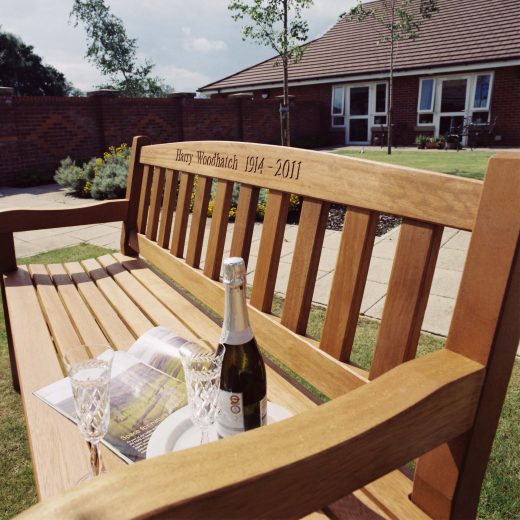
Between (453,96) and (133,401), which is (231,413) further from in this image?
(453,96)

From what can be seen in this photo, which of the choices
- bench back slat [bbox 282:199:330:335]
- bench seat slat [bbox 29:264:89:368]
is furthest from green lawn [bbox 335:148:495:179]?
bench back slat [bbox 282:199:330:335]

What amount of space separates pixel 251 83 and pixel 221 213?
21220mm

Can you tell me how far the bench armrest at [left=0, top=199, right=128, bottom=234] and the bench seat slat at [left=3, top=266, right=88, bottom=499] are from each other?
56 cm

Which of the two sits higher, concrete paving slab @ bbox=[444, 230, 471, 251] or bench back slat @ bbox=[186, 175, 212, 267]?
bench back slat @ bbox=[186, 175, 212, 267]

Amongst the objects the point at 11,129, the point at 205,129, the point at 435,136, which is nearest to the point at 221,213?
the point at 11,129

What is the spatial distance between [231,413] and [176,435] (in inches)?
6.2

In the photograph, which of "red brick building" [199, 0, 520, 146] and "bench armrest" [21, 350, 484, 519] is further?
"red brick building" [199, 0, 520, 146]

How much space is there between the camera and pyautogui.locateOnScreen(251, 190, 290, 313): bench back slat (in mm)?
1592

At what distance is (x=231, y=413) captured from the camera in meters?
1.10

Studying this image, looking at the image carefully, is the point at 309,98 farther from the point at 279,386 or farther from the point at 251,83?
the point at 279,386

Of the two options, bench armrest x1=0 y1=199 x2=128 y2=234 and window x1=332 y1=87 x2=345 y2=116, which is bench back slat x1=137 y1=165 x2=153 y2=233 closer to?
bench armrest x1=0 y1=199 x2=128 y2=234

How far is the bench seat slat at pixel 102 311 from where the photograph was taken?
72.9 inches

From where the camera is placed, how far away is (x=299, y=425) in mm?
734

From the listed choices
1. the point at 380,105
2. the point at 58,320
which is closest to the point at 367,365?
the point at 58,320
